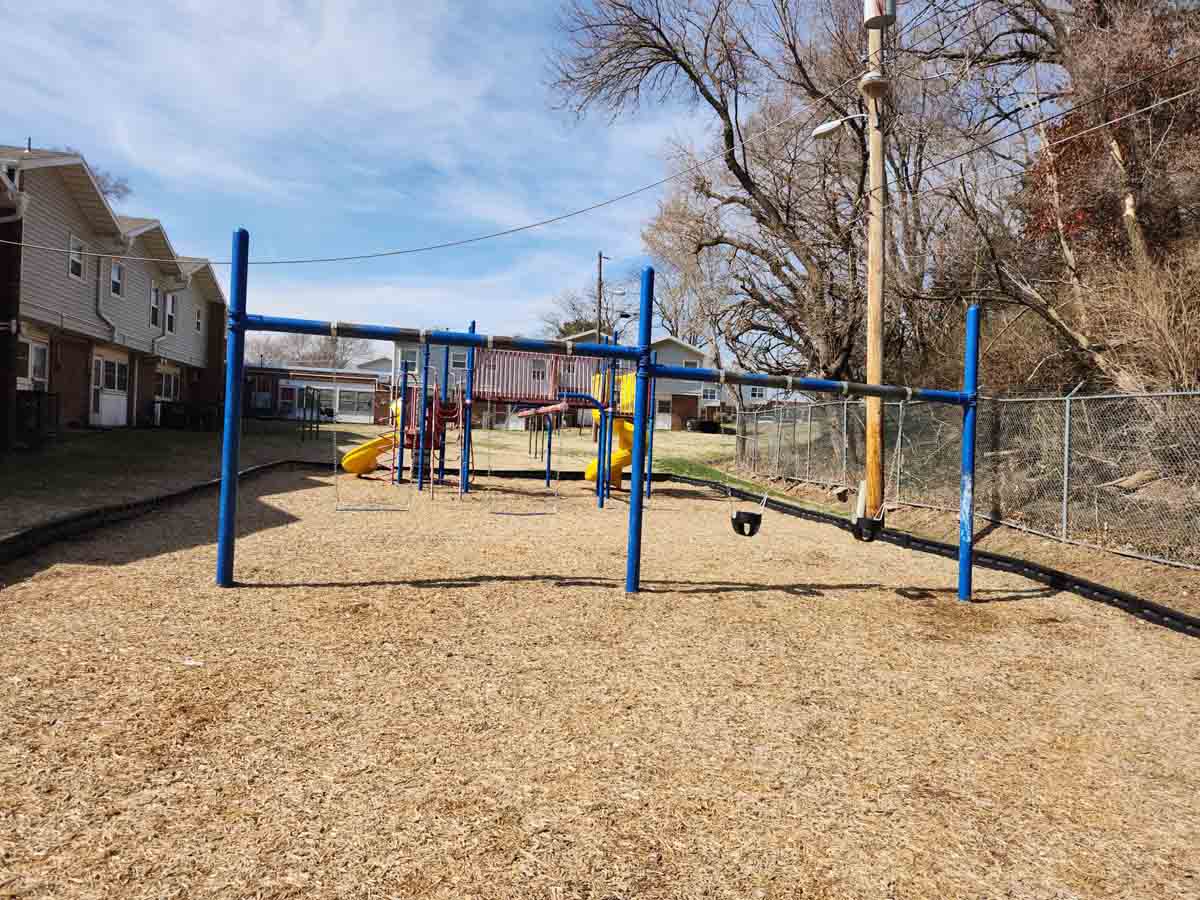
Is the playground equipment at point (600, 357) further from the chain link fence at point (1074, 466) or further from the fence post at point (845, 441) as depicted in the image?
the fence post at point (845, 441)

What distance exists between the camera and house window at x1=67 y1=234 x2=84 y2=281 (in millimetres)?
18719

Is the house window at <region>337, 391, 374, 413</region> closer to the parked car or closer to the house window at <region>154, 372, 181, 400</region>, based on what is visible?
the house window at <region>154, 372, 181, 400</region>

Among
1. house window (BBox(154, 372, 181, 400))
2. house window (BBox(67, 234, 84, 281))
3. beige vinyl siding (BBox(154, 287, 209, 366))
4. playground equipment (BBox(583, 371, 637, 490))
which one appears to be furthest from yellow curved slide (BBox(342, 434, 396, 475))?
house window (BBox(154, 372, 181, 400))

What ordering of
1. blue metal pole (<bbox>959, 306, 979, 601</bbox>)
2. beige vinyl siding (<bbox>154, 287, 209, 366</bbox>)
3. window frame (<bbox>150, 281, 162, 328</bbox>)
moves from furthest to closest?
1. beige vinyl siding (<bbox>154, 287, 209, 366</bbox>)
2. window frame (<bbox>150, 281, 162, 328</bbox>)
3. blue metal pole (<bbox>959, 306, 979, 601</bbox>)

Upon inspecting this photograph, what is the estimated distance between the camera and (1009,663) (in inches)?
199

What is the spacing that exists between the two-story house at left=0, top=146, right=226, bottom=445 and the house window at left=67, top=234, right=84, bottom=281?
4cm

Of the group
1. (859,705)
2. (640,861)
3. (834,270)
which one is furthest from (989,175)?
(640,861)

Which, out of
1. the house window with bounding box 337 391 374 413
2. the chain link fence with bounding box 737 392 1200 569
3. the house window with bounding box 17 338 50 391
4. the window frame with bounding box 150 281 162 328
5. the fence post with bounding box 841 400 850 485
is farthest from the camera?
the house window with bounding box 337 391 374 413

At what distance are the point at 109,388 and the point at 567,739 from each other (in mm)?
24252

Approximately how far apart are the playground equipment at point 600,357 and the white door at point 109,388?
19.2 metres

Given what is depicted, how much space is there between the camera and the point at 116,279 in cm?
2177

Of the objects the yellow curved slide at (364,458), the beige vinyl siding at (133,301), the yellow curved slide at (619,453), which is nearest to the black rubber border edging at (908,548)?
the yellow curved slide at (364,458)

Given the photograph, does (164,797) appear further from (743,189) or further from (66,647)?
(743,189)

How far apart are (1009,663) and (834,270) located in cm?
1487
